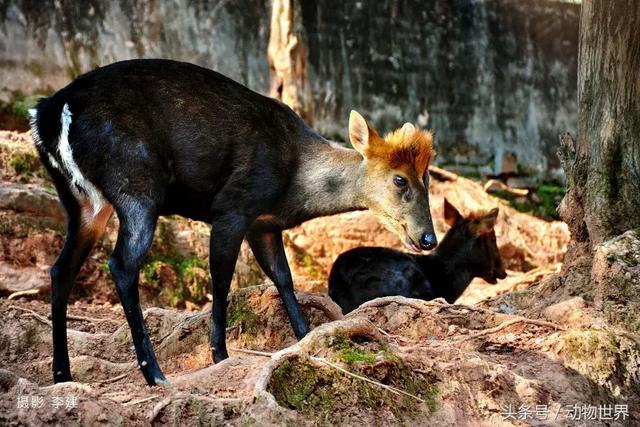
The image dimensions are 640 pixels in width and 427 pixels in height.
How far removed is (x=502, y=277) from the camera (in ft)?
34.6

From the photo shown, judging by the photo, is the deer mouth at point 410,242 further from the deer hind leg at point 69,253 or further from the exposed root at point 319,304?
the deer hind leg at point 69,253

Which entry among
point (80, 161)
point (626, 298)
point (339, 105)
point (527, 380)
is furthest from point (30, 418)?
point (339, 105)

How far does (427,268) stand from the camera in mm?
9977

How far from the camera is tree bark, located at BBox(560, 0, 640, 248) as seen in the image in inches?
276

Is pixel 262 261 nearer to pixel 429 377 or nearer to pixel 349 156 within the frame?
pixel 349 156

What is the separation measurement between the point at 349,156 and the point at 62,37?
230 inches

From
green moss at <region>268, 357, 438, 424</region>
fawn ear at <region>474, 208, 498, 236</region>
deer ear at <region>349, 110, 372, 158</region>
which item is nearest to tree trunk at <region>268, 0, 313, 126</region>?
fawn ear at <region>474, 208, 498, 236</region>

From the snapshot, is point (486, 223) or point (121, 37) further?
point (121, 37)

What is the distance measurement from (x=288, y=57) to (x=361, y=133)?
16.9ft

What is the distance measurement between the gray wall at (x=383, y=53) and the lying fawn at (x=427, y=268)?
3403 mm

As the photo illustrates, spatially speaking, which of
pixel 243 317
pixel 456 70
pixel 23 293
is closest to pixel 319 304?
pixel 243 317

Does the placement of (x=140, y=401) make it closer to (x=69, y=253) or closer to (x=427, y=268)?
(x=69, y=253)

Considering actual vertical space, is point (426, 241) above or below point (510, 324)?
above

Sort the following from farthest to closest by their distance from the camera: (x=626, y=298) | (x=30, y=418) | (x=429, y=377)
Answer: (x=626, y=298), (x=429, y=377), (x=30, y=418)
